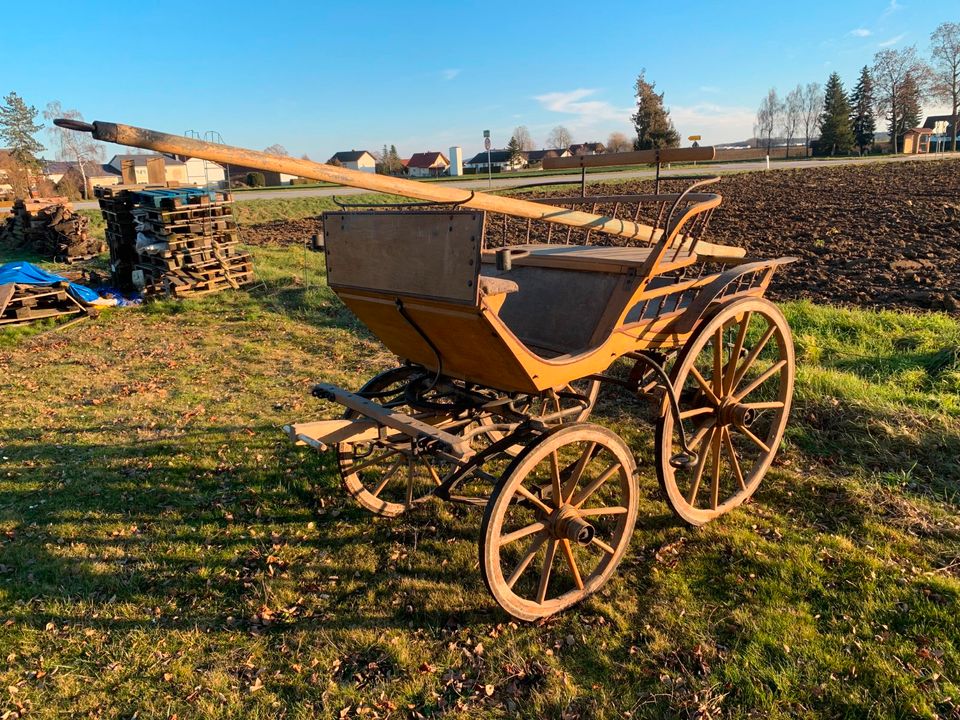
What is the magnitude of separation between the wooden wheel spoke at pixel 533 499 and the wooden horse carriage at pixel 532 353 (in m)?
0.01

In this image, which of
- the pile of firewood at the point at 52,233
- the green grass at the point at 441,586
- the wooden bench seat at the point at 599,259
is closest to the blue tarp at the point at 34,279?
the green grass at the point at 441,586

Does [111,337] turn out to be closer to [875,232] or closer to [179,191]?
[179,191]

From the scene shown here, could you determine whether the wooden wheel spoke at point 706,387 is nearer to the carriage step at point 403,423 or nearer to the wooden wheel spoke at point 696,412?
the wooden wheel spoke at point 696,412

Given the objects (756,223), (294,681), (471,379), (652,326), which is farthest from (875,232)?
(294,681)

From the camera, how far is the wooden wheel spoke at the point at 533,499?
3.06 metres

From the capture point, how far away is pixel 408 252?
2.94 metres

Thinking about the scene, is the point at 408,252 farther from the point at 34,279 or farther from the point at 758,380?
the point at 34,279

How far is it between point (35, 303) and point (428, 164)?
81.1m

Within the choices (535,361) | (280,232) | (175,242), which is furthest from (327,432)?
(280,232)

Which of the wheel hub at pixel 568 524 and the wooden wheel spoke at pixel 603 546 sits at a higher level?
the wheel hub at pixel 568 524

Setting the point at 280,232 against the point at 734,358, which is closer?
the point at 734,358

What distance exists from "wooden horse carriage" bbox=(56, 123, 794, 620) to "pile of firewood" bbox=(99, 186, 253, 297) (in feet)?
28.1

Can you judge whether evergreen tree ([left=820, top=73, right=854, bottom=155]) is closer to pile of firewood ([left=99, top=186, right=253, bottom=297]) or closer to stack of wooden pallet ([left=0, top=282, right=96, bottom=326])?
pile of firewood ([left=99, top=186, right=253, bottom=297])

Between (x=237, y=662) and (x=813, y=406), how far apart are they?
4548 millimetres
